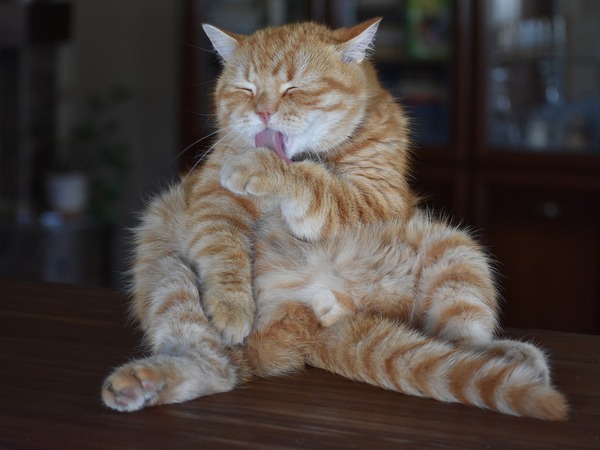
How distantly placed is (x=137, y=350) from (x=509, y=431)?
508 millimetres

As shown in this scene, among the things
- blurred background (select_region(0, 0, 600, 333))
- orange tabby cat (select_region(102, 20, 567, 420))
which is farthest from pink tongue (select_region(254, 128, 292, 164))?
blurred background (select_region(0, 0, 600, 333))

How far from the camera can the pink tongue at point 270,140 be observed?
136 cm

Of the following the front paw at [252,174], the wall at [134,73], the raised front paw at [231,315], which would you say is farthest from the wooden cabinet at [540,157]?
the raised front paw at [231,315]

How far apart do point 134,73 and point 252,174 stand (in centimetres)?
325

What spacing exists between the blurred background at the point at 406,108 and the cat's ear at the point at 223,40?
1.01 meters

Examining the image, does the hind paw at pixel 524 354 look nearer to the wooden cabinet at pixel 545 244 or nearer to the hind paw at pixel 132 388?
the hind paw at pixel 132 388

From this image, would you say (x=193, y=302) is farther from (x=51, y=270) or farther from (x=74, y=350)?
(x=51, y=270)

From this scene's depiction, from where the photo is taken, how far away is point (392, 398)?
94cm

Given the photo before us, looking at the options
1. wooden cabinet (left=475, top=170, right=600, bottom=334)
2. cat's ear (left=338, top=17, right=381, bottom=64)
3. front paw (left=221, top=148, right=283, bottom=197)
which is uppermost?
cat's ear (left=338, top=17, right=381, bottom=64)

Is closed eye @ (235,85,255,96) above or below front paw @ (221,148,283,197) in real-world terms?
above

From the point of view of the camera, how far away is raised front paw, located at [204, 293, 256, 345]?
109 centimetres

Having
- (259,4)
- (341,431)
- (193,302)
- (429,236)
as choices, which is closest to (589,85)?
(259,4)

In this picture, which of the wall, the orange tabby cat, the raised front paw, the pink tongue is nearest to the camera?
the orange tabby cat

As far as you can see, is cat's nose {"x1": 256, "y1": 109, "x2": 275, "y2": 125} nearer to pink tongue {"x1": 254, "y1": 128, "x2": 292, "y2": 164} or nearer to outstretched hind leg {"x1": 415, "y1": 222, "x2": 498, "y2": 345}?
pink tongue {"x1": 254, "y1": 128, "x2": 292, "y2": 164}
